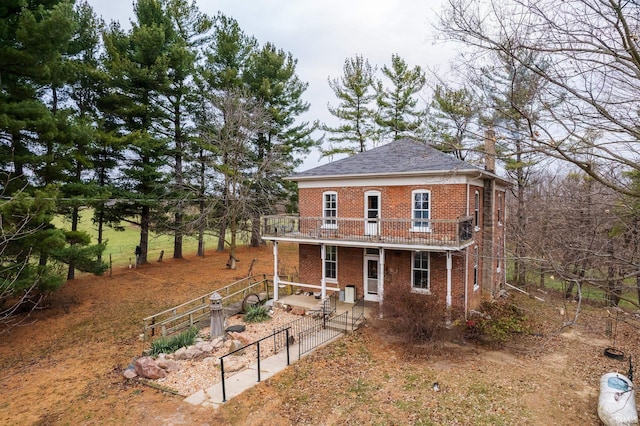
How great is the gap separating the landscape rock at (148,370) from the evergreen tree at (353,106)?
23.2 metres

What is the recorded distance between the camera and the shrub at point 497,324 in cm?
1151

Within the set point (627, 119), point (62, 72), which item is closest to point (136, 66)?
point (62, 72)

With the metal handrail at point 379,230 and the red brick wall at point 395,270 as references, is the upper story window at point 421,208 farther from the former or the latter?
the red brick wall at point 395,270

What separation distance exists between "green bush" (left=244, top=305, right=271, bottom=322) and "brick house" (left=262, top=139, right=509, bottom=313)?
202 cm

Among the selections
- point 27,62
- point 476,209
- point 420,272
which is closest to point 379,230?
point 420,272

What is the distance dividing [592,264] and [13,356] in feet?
55.7

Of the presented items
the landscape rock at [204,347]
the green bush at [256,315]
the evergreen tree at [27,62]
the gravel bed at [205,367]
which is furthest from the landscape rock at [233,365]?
the evergreen tree at [27,62]

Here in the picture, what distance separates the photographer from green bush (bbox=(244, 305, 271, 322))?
14168mm

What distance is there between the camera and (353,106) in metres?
29.8

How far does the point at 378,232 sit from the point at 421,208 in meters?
2.30

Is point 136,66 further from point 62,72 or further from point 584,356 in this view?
point 584,356

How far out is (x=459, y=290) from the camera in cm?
1391

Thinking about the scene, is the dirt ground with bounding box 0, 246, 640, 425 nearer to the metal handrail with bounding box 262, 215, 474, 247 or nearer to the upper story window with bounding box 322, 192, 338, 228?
the metal handrail with bounding box 262, 215, 474, 247

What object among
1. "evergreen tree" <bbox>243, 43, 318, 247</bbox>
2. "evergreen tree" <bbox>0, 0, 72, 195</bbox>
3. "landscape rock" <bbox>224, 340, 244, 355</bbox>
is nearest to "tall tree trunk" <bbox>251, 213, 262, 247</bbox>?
"evergreen tree" <bbox>243, 43, 318, 247</bbox>
